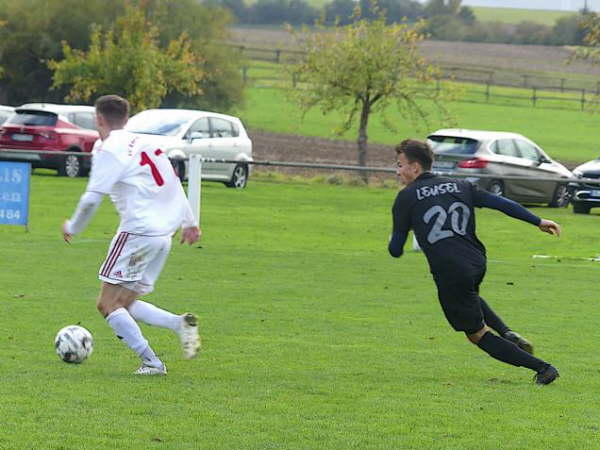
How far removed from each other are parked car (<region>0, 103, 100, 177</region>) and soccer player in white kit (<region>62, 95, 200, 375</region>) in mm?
23952

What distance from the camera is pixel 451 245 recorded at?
350 inches

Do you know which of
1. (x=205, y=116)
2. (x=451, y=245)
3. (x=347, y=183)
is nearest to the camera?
(x=451, y=245)

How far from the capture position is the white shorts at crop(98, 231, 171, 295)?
9.11 m

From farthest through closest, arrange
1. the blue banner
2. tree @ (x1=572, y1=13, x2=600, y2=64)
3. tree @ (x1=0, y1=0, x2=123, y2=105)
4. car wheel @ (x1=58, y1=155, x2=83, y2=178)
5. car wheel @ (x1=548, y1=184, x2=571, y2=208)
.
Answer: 1. tree @ (x1=0, y1=0, x2=123, y2=105)
2. tree @ (x1=572, y1=13, x2=600, y2=64)
3. car wheel @ (x1=58, y1=155, x2=83, y2=178)
4. car wheel @ (x1=548, y1=184, x2=571, y2=208)
5. the blue banner

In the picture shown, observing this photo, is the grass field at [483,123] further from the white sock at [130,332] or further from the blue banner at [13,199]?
the white sock at [130,332]

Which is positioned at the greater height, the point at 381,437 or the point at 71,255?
the point at 381,437

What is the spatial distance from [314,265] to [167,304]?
15.6ft

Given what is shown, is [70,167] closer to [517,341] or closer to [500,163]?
[500,163]

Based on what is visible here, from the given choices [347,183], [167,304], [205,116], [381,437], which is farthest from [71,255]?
[347,183]

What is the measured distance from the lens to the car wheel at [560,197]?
3136cm

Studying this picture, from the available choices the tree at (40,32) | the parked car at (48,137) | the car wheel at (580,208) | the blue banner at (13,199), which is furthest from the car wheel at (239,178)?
the tree at (40,32)

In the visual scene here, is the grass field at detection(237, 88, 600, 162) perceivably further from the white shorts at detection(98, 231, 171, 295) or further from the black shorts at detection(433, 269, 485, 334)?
the white shorts at detection(98, 231, 171, 295)

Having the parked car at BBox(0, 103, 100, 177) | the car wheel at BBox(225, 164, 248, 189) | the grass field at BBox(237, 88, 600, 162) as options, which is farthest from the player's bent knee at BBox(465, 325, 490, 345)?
the grass field at BBox(237, 88, 600, 162)

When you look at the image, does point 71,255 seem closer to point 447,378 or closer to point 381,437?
point 447,378
